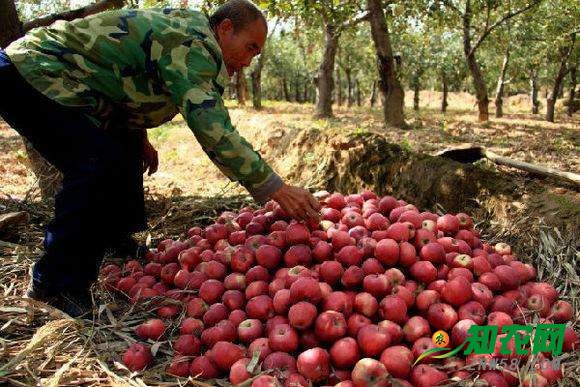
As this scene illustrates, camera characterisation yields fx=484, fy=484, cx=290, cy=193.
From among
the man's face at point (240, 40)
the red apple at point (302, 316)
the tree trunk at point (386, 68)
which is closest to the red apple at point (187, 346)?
the red apple at point (302, 316)

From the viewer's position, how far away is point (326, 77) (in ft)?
44.5

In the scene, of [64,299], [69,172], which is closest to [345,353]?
[64,299]

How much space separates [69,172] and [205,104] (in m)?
0.86

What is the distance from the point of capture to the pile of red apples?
2.21 m

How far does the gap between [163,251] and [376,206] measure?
1.57 meters

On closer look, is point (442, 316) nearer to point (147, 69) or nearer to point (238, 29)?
point (238, 29)

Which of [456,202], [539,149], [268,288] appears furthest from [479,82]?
[268,288]

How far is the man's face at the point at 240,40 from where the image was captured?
271 centimetres

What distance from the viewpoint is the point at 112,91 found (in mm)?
2693

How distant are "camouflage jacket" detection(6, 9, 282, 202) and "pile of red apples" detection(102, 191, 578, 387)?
53cm

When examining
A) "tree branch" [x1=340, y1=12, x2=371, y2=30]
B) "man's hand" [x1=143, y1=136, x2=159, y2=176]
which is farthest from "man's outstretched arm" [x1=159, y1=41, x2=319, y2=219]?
"tree branch" [x1=340, y1=12, x2=371, y2=30]

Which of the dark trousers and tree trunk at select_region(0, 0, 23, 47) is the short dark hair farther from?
tree trunk at select_region(0, 0, 23, 47)

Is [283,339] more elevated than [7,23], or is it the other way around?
[7,23]

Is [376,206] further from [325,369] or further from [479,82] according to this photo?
[479,82]
